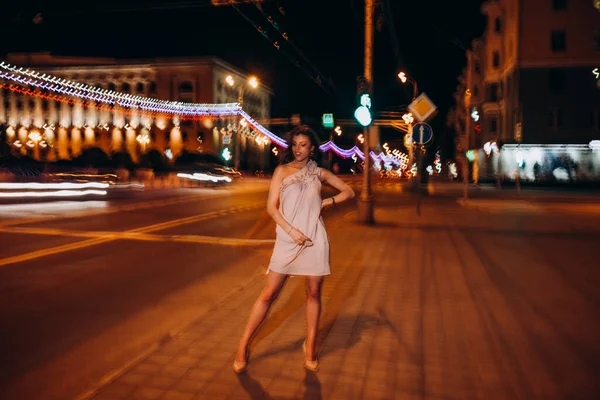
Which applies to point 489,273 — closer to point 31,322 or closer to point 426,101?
point 31,322

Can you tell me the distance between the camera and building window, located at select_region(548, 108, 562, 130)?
4616cm

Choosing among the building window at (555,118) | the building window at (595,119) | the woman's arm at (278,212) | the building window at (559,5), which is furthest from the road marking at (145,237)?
the building window at (559,5)

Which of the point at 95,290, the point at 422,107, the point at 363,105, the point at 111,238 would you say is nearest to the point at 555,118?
the point at 422,107

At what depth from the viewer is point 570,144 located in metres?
43.8

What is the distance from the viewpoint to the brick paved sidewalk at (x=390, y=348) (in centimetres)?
435

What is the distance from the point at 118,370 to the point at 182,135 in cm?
8569

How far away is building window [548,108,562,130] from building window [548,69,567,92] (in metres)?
1.56

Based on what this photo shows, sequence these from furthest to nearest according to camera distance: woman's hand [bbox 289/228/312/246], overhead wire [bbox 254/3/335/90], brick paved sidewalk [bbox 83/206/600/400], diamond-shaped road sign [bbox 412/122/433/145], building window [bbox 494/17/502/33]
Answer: building window [bbox 494/17/502/33] → overhead wire [bbox 254/3/335/90] → diamond-shaped road sign [bbox 412/122/433/145] → woman's hand [bbox 289/228/312/246] → brick paved sidewalk [bbox 83/206/600/400]

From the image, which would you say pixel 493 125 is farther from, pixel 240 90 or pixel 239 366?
pixel 239 366

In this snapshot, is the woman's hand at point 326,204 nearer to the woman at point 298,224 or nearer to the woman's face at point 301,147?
the woman at point 298,224

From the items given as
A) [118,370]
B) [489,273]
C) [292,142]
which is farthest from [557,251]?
[118,370]

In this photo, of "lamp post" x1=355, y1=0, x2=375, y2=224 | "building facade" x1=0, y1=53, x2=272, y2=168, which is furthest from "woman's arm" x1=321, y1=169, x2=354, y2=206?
"building facade" x1=0, y1=53, x2=272, y2=168

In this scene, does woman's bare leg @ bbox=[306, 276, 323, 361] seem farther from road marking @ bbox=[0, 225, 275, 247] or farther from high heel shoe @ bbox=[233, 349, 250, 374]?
road marking @ bbox=[0, 225, 275, 247]

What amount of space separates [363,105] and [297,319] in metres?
9.76
